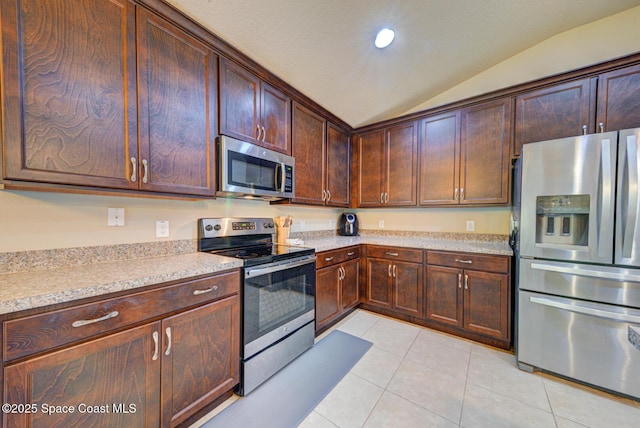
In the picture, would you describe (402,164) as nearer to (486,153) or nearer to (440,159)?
(440,159)

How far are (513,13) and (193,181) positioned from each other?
9.08ft

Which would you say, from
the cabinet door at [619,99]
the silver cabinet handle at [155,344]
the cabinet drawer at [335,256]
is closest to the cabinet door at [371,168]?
the cabinet drawer at [335,256]

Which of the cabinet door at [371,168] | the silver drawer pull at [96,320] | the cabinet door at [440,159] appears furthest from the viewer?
the cabinet door at [371,168]

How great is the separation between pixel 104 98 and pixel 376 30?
1.89 meters

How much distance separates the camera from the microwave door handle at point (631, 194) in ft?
4.95

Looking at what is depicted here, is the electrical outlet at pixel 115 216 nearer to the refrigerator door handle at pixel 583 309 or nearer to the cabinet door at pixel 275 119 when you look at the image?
the cabinet door at pixel 275 119

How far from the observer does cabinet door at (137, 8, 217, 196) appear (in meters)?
1.37

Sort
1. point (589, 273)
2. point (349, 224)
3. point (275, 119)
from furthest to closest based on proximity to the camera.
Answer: point (349, 224), point (275, 119), point (589, 273)

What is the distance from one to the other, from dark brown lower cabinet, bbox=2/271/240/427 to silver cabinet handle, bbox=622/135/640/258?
2597mm

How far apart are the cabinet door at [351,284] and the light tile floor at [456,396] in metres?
0.63

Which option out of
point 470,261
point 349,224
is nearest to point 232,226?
point 349,224

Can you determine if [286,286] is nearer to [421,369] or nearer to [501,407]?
[421,369]

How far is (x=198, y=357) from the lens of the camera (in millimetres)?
1332

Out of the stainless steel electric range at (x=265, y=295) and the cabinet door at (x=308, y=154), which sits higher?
the cabinet door at (x=308, y=154)
